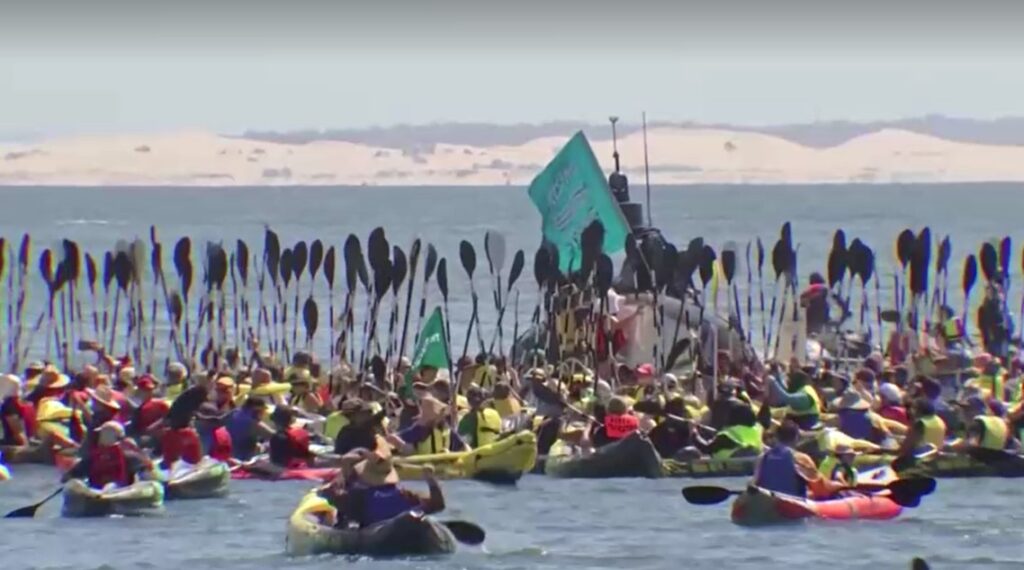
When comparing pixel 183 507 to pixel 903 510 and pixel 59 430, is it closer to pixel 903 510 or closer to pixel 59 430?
pixel 59 430

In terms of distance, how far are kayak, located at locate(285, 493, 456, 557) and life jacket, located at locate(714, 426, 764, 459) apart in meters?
6.04

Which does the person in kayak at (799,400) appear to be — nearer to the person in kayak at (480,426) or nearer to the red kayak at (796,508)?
the red kayak at (796,508)

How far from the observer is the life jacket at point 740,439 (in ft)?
100

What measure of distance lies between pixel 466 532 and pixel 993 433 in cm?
775

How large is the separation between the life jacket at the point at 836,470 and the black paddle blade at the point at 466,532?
4105mm

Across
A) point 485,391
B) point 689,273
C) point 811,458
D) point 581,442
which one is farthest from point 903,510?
point 689,273

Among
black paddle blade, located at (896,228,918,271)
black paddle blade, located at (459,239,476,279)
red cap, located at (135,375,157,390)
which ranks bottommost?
red cap, located at (135,375,157,390)

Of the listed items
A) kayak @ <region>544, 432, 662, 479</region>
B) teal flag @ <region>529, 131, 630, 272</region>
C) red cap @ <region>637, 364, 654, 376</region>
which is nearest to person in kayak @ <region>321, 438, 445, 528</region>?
kayak @ <region>544, 432, 662, 479</region>

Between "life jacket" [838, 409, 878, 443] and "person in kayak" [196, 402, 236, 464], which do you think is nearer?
"person in kayak" [196, 402, 236, 464]

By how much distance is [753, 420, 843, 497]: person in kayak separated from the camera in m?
27.0

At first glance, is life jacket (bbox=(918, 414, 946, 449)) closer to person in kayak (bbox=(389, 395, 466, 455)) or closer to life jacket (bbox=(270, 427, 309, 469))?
person in kayak (bbox=(389, 395, 466, 455))

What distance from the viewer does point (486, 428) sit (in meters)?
31.0

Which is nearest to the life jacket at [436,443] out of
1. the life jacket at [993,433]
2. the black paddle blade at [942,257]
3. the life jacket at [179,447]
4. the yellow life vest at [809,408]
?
the life jacket at [179,447]

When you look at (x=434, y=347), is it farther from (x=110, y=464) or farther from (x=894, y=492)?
(x=894, y=492)
